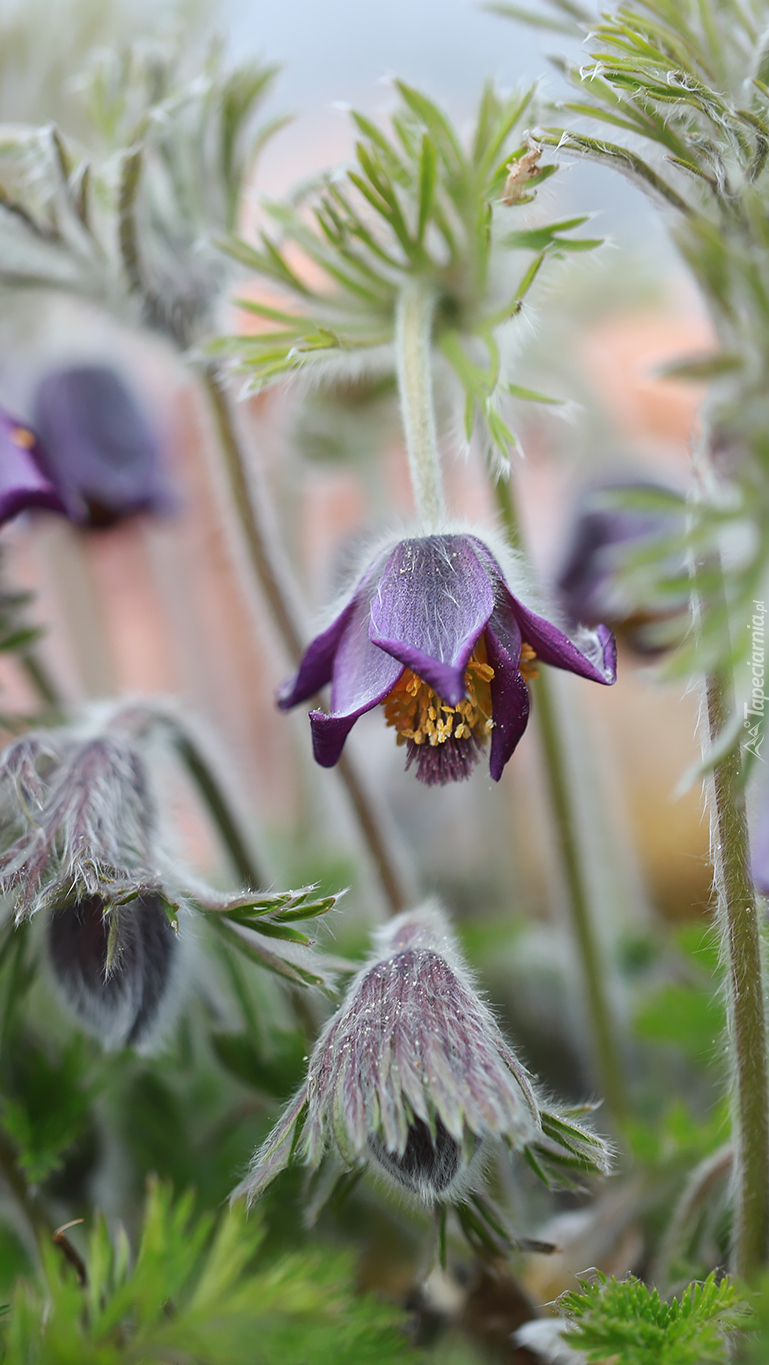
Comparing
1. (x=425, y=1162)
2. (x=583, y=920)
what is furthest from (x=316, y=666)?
(x=583, y=920)

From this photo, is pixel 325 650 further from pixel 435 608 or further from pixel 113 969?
pixel 113 969

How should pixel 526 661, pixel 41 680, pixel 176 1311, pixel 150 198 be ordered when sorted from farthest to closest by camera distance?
1. pixel 41 680
2. pixel 150 198
3. pixel 526 661
4. pixel 176 1311

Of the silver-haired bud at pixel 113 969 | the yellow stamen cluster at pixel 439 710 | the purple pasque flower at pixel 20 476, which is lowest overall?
the silver-haired bud at pixel 113 969

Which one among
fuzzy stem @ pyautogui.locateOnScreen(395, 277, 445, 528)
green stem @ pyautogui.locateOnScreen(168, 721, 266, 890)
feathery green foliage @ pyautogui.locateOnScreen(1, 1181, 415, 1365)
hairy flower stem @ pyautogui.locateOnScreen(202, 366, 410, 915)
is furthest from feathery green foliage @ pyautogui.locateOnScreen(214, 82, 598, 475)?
feathery green foliage @ pyautogui.locateOnScreen(1, 1181, 415, 1365)

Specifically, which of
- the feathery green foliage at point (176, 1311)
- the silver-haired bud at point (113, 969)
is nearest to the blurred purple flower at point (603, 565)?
the silver-haired bud at point (113, 969)

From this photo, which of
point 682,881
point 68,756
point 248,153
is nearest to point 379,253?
point 248,153

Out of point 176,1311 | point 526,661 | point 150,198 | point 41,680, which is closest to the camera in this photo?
point 176,1311

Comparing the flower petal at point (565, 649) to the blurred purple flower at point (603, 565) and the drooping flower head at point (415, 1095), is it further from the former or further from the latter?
the blurred purple flower at point (603, 565)
